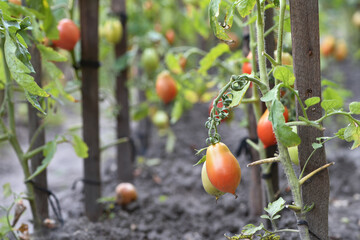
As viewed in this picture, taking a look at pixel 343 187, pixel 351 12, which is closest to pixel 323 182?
pixel 343 187

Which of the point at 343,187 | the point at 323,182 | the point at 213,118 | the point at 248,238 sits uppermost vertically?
the point at 213,118

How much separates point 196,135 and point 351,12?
2229 mm

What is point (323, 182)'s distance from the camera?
873 millimetres

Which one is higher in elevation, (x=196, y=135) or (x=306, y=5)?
(x=306, y=5)

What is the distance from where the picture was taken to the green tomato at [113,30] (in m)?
1.96

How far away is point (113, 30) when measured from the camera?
6.43 ft

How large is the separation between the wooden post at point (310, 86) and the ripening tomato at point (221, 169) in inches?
7.1

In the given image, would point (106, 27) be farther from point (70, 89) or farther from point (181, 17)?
point (181, 17)

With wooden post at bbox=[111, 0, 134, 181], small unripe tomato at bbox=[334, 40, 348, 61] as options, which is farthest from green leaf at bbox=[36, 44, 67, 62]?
small unripe tomato at bbox=[334, 40, 348, 61]

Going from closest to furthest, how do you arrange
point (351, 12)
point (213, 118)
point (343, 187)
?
1. point (213, 118)
2. point (343, 187)
3. point (351, 12)

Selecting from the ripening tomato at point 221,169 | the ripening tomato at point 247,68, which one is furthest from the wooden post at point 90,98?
the ripening tomato at point 221,169

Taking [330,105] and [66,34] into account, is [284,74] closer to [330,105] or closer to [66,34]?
[330,105]

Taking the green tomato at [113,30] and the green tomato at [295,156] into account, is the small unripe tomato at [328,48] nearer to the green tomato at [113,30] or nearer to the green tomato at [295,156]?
the green tomato at [113,30]

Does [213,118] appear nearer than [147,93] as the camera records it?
Yes
